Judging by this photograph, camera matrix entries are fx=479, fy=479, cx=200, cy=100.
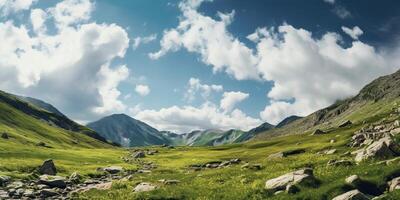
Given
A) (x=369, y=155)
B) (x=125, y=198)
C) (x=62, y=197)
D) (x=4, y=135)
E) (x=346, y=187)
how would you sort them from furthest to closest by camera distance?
(x=4, y=135)
(x=62, y=197)
(x=369, y=155)
(x=125, y=198)
(x=346, y=187)

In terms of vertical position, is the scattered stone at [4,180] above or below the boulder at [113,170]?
below

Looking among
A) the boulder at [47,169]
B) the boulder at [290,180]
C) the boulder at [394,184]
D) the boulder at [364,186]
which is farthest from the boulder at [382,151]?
the boulder at [47,169]

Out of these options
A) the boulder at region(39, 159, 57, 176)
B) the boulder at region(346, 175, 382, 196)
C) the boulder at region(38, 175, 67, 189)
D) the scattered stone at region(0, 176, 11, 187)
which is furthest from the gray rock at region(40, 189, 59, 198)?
the boulder at region(346, 175, 382, 196)

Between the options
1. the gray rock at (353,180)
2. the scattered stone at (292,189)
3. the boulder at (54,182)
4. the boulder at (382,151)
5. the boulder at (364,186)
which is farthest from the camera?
the boulder at (54,182)

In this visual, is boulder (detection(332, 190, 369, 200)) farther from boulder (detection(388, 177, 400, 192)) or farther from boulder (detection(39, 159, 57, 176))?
boulder (detection(39, 159, 57, 176))

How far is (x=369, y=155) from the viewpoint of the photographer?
4128 cm

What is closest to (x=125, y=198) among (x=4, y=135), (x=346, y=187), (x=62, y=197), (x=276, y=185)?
(x=62, y=197)

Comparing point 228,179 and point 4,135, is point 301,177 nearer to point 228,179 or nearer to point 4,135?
point 228,179

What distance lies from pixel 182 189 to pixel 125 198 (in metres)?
4.85

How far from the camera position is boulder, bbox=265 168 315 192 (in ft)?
113

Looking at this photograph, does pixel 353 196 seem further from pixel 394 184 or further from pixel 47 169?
pixel 47 169

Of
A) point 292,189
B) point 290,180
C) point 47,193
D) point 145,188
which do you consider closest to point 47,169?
point 47,193

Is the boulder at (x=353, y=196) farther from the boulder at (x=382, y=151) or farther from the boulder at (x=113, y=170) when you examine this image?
the boulder at (x=113, y=170)

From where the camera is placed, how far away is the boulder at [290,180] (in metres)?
34.5
